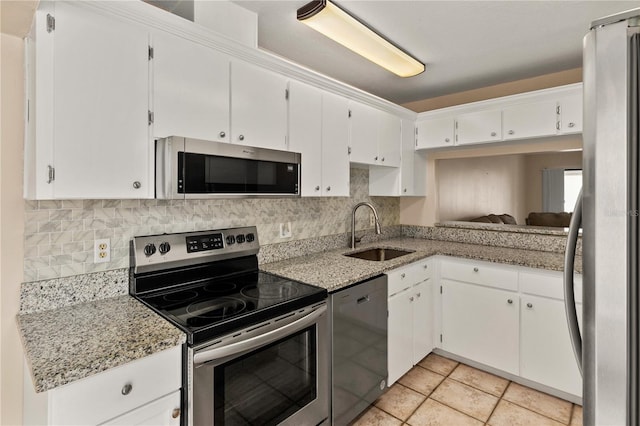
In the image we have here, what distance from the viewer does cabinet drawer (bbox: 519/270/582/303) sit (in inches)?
91.6

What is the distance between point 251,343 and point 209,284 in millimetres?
634

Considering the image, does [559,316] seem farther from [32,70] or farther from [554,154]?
[32,70]

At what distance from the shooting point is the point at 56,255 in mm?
1493

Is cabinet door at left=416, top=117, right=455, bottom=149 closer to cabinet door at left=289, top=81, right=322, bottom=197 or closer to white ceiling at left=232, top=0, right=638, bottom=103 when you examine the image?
white ceiling at left=232, top=0, right=638, bottom=103

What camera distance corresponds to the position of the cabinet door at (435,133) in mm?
3162

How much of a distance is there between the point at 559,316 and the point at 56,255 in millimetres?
3058

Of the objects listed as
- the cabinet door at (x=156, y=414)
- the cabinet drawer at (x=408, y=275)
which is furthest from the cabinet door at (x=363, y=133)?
the cabinet door at (x=156, y=414)

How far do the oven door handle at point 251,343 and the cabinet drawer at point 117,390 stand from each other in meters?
0.09

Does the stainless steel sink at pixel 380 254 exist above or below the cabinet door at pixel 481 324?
above

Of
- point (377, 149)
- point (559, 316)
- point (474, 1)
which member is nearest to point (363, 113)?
point (377, 149)

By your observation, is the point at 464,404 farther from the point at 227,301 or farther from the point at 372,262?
the point at 227,301

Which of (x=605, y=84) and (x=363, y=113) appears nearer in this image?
(x=605, y=84)

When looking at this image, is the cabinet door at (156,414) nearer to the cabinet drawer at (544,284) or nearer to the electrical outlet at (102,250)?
the electrical outlet at (102,250)

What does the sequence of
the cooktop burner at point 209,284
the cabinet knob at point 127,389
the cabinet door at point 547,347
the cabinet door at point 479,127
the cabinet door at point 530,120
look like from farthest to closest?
the cabinet door at point 479,127 < the cabinet door at point 530,120 < the cabinet door at point 547,347 < the cooktop burner at point 209,284 < the cabinet knob at point 127,389
